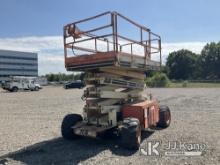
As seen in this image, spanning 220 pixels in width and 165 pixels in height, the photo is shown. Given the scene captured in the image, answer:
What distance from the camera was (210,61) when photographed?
364 ft

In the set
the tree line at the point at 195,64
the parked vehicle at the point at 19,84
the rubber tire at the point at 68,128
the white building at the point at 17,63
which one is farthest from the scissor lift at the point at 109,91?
the white building at the point at 17,63

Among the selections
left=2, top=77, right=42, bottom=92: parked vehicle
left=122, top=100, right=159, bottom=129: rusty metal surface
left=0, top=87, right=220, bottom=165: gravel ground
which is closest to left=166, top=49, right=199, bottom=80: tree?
left=2, top=77, right=42, bottom=92: parked vehicle

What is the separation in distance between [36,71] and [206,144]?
13058 cm

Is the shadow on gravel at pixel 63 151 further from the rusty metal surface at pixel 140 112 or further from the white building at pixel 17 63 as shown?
the white building at pixel 17 63

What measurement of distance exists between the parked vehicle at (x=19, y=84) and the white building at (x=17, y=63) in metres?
75.0

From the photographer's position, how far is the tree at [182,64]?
11095cm

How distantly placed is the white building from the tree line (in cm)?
5873

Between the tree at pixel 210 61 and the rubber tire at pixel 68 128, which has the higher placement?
the tree at pixel 210 61

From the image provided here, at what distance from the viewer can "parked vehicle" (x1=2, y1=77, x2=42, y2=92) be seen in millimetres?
48188

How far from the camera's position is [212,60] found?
11094 cm

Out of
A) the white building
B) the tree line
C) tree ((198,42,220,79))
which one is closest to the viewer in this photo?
tree ((198,42,220,79))

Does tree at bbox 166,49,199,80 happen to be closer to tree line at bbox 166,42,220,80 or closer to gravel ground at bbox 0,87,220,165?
tree line at bbox 166,42,220,80

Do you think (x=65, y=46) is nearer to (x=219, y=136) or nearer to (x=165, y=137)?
(x=165, y=137)

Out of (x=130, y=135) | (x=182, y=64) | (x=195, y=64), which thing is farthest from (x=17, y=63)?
(x=130, y=135)
